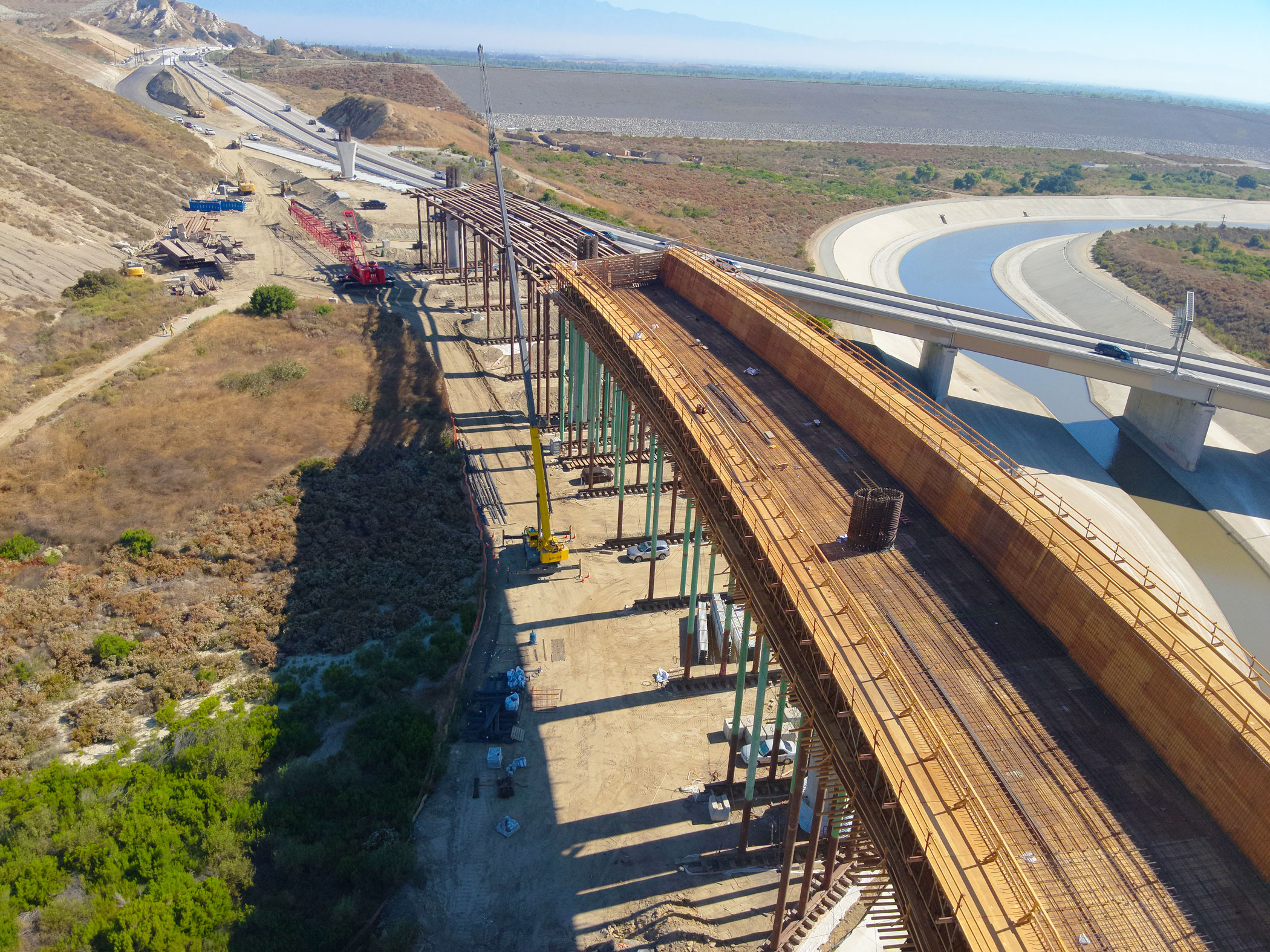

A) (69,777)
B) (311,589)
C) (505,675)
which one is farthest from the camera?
(311,589)

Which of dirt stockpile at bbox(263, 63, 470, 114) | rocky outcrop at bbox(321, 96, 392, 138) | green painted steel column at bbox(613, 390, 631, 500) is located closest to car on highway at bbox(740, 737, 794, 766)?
green painted steel column at bbox(613, 390, 631, 500)

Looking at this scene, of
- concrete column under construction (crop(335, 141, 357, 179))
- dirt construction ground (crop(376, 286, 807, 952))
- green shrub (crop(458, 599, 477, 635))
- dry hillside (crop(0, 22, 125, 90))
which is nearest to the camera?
dirt construction ground (crop(376, 286, 807, 952))

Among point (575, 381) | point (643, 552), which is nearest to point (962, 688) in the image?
point (643, 552)

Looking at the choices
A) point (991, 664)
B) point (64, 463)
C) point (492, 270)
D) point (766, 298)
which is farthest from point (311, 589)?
point (492, 270)

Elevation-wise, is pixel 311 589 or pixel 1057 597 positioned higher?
pixel 1057 597

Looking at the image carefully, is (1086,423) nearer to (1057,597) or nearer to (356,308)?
(1057,597)

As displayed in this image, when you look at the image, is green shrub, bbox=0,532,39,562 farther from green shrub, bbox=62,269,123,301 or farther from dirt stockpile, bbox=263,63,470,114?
dirt stockpile, bbox=263,63,470,114

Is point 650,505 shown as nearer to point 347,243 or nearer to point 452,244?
point 452,244
